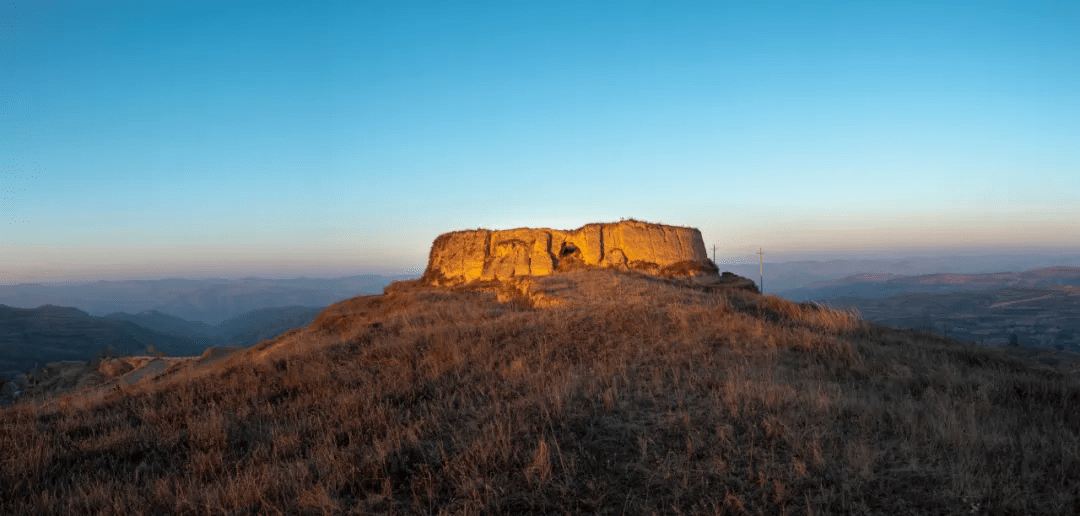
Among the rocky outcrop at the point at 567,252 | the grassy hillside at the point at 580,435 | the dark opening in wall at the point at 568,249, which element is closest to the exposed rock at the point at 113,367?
the rocky outcrop at the point at 567,252

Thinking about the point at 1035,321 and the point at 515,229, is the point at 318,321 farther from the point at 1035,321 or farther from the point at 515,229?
the point at 1035,321

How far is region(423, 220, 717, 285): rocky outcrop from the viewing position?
27.6 m

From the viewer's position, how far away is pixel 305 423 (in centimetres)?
506

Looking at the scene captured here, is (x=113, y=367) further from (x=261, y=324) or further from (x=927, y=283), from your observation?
(x=927, y=283)

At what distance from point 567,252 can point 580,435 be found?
2485 centimetres

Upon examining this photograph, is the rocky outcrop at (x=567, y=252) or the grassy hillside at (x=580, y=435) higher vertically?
the rocky outcrop at (x=567, y=252)

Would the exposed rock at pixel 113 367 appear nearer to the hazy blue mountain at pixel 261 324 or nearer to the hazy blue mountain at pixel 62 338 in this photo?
the hazy blue mountain at pixel 62 338

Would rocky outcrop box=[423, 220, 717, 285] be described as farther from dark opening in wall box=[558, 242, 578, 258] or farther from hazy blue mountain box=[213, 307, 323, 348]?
hazy blue mountain box=[213, 307, 323, 348]

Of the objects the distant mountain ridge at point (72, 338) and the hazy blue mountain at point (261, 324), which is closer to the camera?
the distant mountain ridge at point (72, 338)

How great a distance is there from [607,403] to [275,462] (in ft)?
9.43

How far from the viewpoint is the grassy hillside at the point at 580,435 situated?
10.7 feet

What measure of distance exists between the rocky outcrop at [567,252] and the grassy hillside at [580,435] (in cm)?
1933

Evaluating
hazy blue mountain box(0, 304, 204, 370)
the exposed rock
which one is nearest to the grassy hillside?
the exposed rock

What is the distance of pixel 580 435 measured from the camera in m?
4.21
